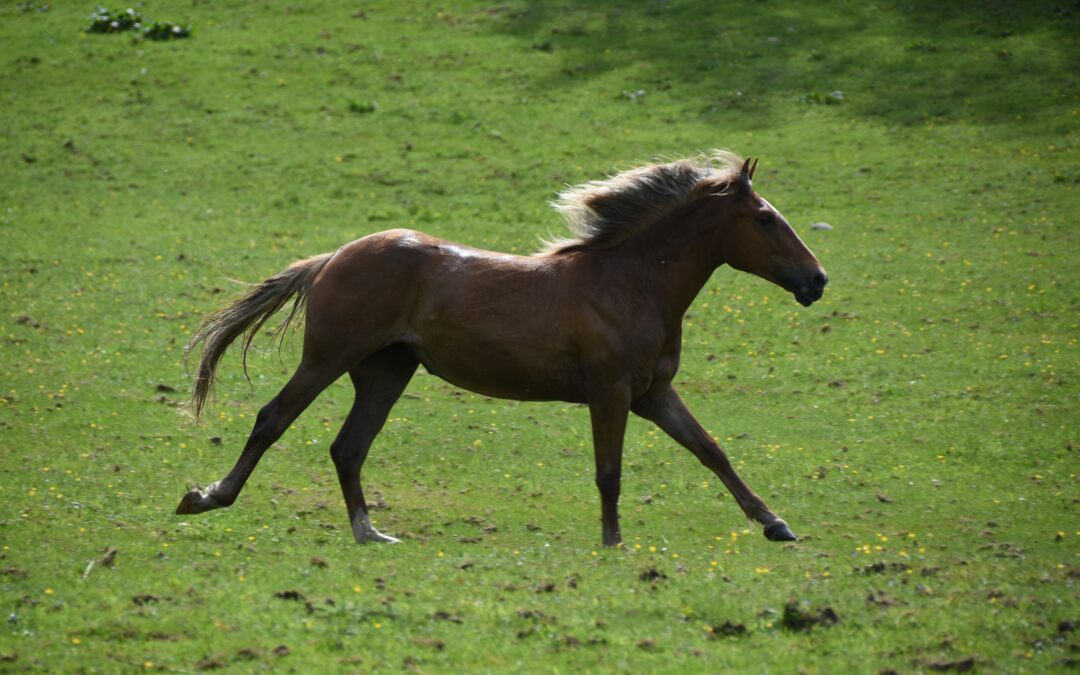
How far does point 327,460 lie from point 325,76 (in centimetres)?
1638

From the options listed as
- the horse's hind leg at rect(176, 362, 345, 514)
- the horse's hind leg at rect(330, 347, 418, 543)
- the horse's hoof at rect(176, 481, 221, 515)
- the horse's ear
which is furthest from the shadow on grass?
the horse's hoof at rect(176, 481, 221, 515)

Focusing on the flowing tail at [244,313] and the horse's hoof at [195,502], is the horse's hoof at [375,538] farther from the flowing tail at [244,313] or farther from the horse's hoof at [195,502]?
the flowing tail at [244,313]

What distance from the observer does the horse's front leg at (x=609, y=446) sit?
372 inches

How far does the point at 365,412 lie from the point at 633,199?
2.73 meters

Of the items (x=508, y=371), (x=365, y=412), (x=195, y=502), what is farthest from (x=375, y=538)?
(x=508, y=371)

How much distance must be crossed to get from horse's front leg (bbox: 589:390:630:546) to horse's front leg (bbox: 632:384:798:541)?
51 centimetres

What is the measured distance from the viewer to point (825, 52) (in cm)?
2728

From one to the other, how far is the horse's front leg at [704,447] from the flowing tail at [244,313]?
2831 millimetres

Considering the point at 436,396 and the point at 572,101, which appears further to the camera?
the point at 572,101

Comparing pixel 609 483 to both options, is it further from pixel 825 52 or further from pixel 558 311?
pixel 825 52

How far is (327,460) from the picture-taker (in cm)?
1243

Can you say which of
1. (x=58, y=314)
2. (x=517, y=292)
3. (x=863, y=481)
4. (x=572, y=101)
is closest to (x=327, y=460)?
(x=517, y=292)

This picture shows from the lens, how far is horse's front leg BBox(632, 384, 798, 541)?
9859mm

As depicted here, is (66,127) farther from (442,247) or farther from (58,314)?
(442,247)
